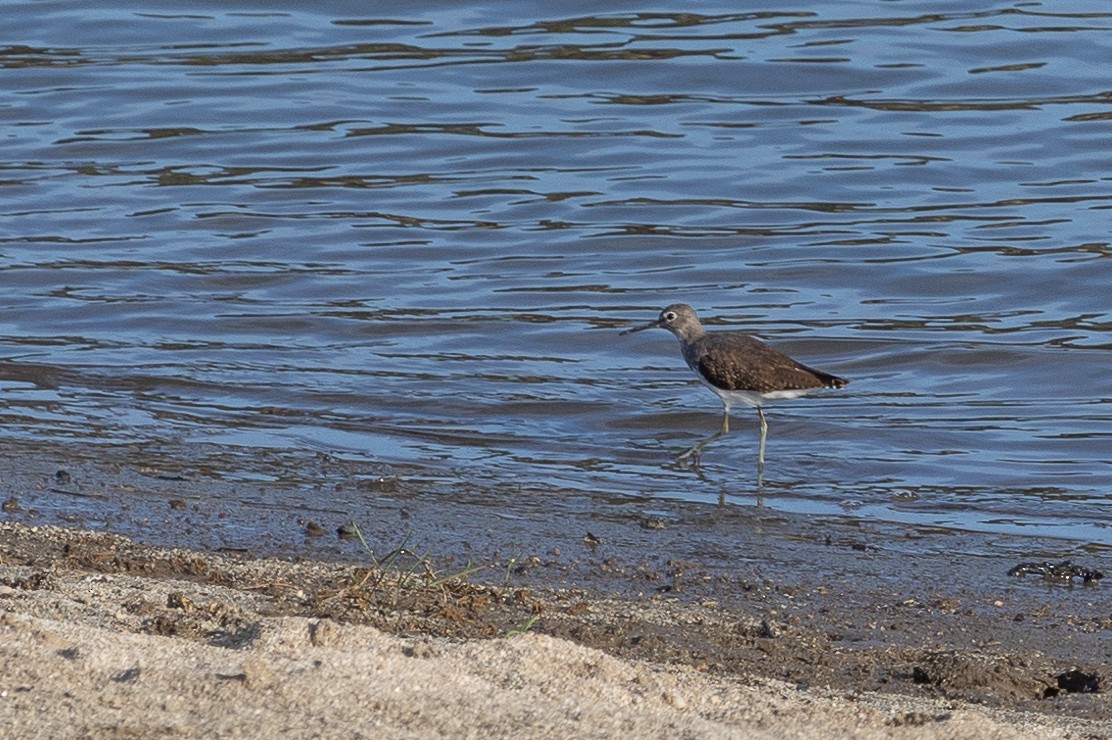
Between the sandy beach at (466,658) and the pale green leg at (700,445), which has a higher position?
the sandy beach at (466,658)

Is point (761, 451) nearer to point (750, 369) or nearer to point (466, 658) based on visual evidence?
point (750, 369)

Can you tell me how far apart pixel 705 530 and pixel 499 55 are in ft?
37.6

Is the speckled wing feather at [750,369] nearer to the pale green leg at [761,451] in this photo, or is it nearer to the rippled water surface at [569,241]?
the pale green leg at [761,451]

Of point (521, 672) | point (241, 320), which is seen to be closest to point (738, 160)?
point (241, 320)

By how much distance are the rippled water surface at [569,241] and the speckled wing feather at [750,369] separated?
306mm

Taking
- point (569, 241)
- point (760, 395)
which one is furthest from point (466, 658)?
point (569, 241)

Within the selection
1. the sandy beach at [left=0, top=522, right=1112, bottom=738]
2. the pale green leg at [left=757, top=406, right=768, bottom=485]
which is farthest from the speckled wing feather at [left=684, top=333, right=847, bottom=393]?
the sandy beach at [left=0, top=522, right=1112, bottom=738]

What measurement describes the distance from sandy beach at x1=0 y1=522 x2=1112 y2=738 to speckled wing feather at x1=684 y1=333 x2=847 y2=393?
3.07m

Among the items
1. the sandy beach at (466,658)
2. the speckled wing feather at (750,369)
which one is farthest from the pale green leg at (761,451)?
the sandy beach at (466,658)

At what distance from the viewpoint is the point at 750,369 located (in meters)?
9.61

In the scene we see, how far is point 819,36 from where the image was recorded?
18.6 metres

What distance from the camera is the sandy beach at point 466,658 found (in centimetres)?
428

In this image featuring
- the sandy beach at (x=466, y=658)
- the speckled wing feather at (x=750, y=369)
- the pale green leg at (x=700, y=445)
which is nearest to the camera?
the sandy beach at (x=466, y=658)

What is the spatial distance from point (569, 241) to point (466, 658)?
8.90 m
